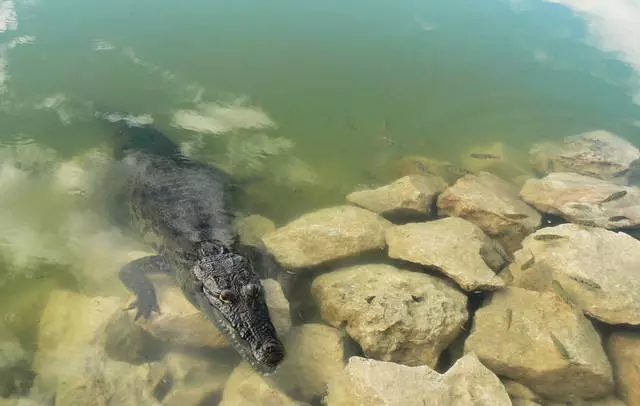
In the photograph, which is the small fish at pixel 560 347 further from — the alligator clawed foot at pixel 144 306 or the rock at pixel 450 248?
the alligator clawed foot at pixel 144 306

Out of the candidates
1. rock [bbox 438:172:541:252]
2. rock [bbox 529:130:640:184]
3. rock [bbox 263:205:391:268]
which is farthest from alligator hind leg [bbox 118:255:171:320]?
rock [bbox 529:130:640:184]

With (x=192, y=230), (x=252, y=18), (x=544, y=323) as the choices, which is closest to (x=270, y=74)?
(x=252, y=18)

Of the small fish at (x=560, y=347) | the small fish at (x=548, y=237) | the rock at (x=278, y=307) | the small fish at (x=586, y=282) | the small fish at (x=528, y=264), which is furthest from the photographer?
the small fish at (x=548, y=237)

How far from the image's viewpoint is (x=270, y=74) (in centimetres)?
1191

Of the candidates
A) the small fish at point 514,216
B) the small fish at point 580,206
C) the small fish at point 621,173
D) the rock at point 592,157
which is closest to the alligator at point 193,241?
the small fish at point 514,216

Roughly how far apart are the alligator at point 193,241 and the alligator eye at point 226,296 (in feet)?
0.04

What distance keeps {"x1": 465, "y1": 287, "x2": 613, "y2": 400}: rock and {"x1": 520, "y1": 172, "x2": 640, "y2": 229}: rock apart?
2.40 m

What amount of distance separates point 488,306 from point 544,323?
648 mm

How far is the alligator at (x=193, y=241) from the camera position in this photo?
5402 millimetres

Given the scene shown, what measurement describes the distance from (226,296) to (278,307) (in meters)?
0.69

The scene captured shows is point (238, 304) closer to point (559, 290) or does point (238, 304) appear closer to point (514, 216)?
point (559, 290)

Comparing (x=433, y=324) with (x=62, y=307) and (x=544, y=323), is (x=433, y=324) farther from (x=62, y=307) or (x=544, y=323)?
(x=62, y=307)

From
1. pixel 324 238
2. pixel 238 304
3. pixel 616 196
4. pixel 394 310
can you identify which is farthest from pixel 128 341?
pixel 616 196

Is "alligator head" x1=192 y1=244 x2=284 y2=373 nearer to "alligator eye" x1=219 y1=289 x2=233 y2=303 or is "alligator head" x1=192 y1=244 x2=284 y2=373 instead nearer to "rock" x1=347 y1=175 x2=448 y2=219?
"alligator eye" x1=219 y1=289 x2=233 y2=303
